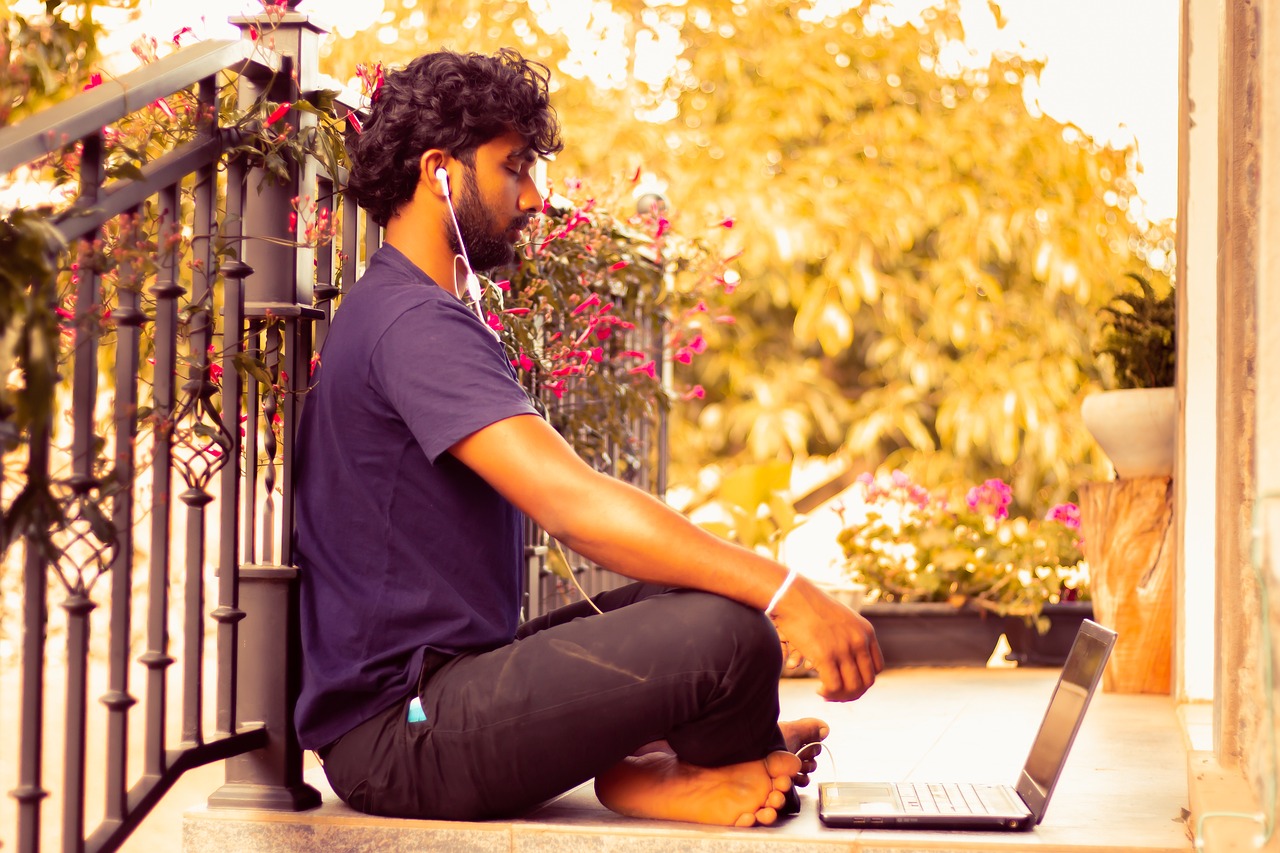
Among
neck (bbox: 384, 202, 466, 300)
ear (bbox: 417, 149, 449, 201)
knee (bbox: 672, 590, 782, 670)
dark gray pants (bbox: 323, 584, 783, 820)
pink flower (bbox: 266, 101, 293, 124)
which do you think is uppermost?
pink flower (bbox: 266, 101, 293, 124)

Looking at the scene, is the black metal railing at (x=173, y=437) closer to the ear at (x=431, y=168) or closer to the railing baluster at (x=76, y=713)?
the railing baluster at (x=76, y=713)

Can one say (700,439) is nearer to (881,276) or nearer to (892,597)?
(881,276)

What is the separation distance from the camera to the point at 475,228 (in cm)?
222

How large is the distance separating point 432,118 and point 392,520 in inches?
26.0

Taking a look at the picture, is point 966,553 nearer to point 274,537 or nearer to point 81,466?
point 274,537

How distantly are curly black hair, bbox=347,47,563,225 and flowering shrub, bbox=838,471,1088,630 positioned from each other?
11.0ft

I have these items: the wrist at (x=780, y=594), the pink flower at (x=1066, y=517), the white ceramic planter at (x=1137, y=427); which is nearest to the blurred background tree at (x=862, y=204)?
the pink flower at (x=1066, y=517)

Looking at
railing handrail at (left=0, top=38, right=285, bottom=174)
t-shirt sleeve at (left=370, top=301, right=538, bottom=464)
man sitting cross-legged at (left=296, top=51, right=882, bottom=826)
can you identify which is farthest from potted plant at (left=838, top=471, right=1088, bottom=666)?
railing handrail at (left=0, top=38, right=285, bottom=174)

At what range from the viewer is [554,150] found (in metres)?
2.35

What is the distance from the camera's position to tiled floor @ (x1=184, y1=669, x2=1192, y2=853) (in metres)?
1.97

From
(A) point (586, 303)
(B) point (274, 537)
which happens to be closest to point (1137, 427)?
(A) point (586, 303)

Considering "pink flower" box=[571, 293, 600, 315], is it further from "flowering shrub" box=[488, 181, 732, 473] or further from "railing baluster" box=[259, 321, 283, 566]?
"railing baluster" box=[259, 321, 283, 566]

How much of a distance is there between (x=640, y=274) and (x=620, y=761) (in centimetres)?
224

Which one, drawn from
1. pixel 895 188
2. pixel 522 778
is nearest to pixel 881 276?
pixel 895 188
